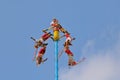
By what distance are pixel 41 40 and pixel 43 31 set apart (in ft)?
2.26

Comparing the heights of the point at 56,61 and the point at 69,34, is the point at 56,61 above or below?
below

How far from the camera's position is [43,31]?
120 ft

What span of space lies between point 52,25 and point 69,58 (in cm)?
230

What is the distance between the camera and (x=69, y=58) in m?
36.0

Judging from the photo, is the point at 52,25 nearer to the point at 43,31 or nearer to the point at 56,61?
the point at 43,31

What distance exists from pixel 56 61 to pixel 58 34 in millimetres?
1956

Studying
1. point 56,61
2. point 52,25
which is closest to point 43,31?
point 52,25

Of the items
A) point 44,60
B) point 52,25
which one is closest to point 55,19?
point 52,25

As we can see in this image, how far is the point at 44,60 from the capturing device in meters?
35.7

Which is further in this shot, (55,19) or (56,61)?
(55,19)

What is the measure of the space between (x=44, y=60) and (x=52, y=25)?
7.52 ft

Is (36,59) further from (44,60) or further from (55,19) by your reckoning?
(55,19)

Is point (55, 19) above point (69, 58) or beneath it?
above

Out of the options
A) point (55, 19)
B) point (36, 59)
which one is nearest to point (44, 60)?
point (36, 59)
